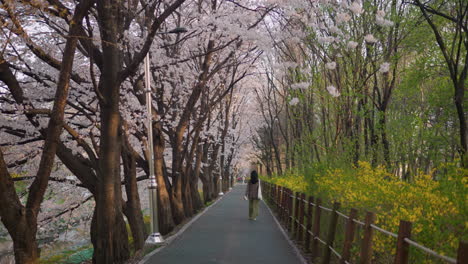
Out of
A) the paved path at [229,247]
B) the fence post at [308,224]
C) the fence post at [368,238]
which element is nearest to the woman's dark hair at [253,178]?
the paved path at [229,247]

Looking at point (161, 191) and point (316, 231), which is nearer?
point (316, 231)

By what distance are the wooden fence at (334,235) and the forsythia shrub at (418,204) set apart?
0.24 m

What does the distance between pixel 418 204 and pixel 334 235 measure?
78.5 inches

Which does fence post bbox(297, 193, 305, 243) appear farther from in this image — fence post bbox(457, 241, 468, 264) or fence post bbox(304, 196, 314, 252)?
fence post bbox(457, 241, 468, 264)

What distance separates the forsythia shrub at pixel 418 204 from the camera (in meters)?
5.20

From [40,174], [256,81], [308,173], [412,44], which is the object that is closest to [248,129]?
[256,81]

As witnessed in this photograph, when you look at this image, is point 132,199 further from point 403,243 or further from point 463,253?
point 463,253

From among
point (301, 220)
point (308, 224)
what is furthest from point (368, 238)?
point (301, 220)

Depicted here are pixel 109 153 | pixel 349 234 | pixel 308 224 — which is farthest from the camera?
pixel 308 224

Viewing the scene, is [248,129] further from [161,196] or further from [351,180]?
[351,180]

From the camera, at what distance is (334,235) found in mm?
8586

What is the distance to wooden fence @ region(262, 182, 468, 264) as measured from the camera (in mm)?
4684

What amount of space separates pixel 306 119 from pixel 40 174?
20.8 meters

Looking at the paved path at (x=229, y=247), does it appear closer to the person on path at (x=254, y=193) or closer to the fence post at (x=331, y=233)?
the fence post at (x=331, y=233)
